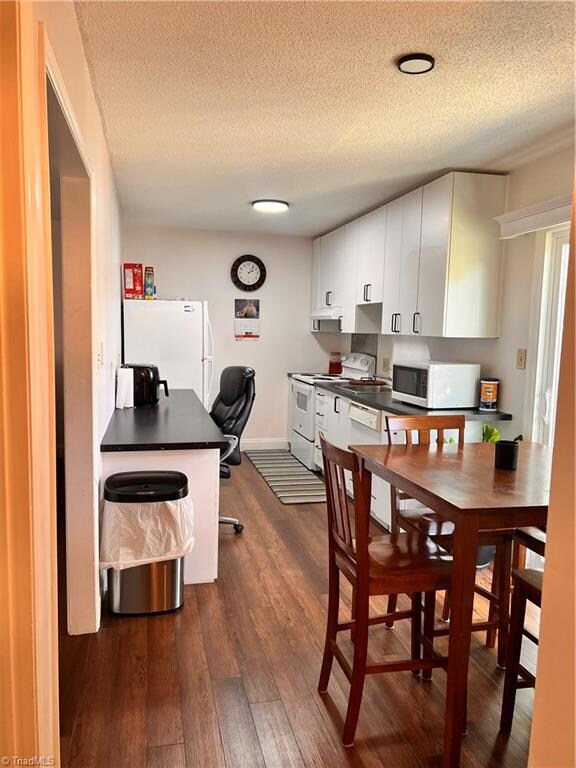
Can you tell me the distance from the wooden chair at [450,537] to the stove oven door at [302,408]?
2.71m

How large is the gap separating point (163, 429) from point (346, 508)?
1456mm

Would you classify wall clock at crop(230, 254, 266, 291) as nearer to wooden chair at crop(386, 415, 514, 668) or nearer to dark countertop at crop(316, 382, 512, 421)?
dark countertop at crop(316, 382, 512, 421)

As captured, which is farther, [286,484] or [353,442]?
[286,484]

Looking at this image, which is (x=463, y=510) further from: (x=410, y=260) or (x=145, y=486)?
(x=410, y=260)

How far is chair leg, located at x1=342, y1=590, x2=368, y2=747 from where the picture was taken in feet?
6.05

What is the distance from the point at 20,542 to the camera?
1077mm

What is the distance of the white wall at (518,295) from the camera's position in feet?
10.3

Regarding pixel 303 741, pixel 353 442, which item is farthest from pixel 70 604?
pixel 353 442

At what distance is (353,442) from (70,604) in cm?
243

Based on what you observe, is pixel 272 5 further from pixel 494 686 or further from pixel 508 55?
pixel 494 686

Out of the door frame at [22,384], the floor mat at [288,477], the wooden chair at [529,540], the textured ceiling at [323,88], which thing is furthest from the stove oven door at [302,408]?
the door frame at [22,384]

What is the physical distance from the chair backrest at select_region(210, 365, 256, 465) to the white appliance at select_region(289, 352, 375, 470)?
1.44 meters

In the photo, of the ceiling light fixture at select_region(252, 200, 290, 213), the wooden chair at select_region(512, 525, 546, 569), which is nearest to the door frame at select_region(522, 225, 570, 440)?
the wooden chair at select_region(512, 525, 546, 569)

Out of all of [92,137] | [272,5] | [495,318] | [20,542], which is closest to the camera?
[20,542]
